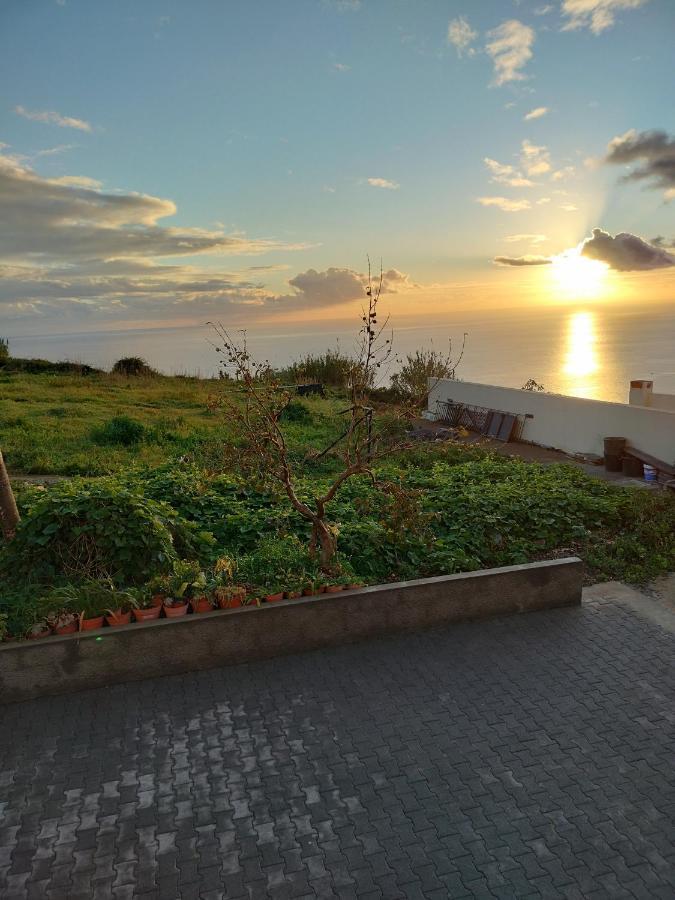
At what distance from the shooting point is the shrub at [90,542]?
15.5 feet

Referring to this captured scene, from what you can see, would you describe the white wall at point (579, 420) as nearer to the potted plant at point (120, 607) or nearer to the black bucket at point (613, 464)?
the black bucket at point (613, 464)

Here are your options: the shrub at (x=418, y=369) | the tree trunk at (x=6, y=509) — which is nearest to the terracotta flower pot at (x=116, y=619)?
the tree trunk at (x=6, y=509)

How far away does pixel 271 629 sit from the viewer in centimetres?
414

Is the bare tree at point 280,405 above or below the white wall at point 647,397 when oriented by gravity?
above

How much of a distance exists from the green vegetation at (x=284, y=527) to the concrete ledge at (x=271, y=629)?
23 cm

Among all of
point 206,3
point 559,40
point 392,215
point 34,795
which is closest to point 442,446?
point 392,215

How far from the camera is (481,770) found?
10.1 ft

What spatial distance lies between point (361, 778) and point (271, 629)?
1.30 metres

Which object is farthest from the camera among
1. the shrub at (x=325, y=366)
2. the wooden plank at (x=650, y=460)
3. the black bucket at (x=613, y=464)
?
the shrub at (x=325, y=366)

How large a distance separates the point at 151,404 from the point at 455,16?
12.5 metres

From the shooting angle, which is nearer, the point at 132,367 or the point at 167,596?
the point at 167,596

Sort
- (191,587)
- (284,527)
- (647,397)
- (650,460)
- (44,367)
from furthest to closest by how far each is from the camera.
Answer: (44,367)
(647,397)
(650,460)
(284,527)
(191,587)

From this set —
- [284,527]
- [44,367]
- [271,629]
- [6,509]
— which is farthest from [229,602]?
[44,367]

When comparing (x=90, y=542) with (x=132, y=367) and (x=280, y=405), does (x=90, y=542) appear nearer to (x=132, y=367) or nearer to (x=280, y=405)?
(x=280, y=405)
